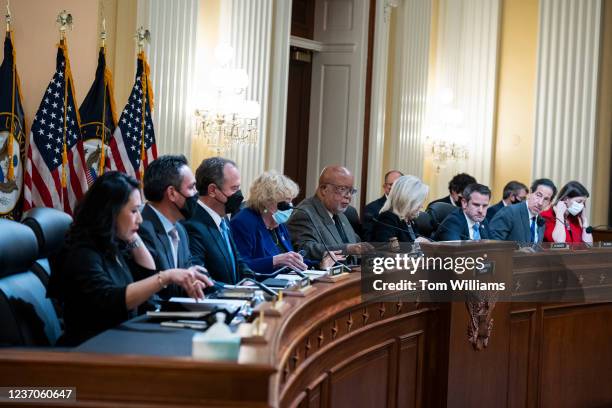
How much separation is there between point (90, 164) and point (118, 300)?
354cm

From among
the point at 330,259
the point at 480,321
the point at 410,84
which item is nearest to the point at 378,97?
the point at 410,84

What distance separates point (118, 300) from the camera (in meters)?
2.81

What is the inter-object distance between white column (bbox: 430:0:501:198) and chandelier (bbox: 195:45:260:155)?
4.09m

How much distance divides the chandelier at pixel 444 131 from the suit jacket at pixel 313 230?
5565 mm

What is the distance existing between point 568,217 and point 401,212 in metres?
2.62

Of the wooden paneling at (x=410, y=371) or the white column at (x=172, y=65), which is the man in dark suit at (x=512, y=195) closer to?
the white column at (x=172, y=65)

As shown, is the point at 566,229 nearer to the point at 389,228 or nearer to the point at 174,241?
the point at 389,228

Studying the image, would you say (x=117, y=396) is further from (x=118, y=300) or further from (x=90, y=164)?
(x=90, y=164)

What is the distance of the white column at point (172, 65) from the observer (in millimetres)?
7000

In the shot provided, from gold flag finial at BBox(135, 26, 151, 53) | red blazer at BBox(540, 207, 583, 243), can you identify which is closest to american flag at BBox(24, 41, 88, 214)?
gold flag finial at BBox(135, 26, 151, 53)

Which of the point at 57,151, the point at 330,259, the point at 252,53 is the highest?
the point at 252,53

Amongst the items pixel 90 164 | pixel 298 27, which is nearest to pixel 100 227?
pixel 90 164

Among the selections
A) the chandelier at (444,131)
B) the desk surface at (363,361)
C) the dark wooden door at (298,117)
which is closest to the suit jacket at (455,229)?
the desk surface at (363,361)

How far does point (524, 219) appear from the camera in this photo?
691 centimetres
